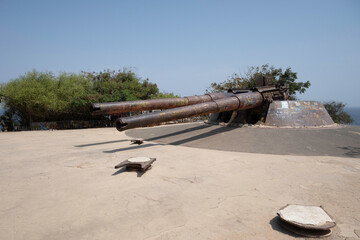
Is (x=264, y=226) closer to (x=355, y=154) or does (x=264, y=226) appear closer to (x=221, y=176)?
(x=221, y=176)

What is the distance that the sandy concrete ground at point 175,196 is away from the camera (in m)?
2.41

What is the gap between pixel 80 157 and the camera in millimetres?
5977

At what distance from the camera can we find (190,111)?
5.89 meters

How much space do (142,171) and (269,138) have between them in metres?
4.41

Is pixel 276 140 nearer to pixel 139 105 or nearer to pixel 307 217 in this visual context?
pixel 139 105

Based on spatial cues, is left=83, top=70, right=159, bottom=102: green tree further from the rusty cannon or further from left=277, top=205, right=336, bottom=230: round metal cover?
left=277, top=205, right=336, bottom=230: round metal cover

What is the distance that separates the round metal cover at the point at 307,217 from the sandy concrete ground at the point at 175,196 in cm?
14

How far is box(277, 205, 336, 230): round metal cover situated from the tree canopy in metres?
16.9

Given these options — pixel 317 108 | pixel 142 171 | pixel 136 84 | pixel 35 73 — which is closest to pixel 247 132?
pixel 317 108

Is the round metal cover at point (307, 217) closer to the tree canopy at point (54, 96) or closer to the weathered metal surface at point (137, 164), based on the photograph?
the weathered metal surface at point (137, 164)

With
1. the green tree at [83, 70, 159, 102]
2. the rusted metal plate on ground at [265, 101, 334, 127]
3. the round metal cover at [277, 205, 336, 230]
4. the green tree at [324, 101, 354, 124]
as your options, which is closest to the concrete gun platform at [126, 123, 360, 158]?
the rusted metal plate on ground at [265, 101, 334, 127]

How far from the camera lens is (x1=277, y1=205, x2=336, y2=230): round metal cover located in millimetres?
2260

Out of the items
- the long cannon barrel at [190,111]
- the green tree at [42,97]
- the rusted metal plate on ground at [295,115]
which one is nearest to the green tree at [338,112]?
the rusted metal plate on ground at [295,115]

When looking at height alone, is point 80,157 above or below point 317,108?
below
